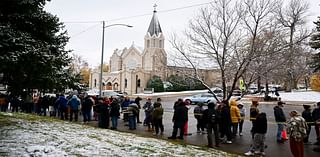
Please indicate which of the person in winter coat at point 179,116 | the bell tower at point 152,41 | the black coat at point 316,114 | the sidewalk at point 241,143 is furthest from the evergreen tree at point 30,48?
the bell tower at point 152,41

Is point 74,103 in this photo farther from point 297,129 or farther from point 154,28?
point 154,28

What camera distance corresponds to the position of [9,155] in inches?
300

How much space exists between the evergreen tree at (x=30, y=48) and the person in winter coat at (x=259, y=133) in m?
6.69

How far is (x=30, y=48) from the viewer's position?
10141mm

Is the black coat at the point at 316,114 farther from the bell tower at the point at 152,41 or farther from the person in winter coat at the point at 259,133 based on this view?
the bell tower at the point at 152,41

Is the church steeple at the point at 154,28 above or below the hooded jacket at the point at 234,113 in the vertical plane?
above

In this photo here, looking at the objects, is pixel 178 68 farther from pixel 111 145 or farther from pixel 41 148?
pixel 41 148

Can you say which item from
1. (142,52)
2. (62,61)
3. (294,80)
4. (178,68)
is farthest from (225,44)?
(142,52)

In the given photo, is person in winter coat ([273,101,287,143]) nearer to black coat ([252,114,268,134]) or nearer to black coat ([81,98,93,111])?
black coat ([252,114,268,134])

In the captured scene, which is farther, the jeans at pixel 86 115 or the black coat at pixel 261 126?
the jeans at pixel 86 115

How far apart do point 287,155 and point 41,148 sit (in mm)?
7878

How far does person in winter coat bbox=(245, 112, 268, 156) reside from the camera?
11.6m

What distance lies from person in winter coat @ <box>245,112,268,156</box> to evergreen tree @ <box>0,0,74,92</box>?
669cm

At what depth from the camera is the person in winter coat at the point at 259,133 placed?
38.0 ft
